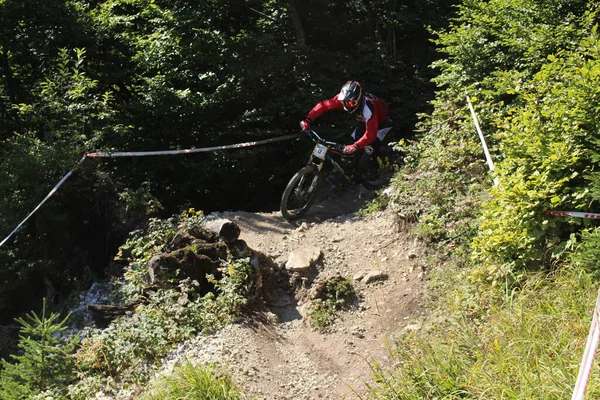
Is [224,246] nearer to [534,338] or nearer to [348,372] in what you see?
[348,372]

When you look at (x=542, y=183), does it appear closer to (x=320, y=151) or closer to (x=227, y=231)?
(x=227, y=231)

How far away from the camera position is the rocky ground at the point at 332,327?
532 cm

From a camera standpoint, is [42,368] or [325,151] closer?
[42,368]

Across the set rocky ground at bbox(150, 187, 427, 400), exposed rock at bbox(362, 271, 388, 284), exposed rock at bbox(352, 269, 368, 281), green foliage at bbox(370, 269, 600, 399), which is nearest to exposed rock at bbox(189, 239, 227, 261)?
rocky ground at bbox(150, 187, 427, 400)

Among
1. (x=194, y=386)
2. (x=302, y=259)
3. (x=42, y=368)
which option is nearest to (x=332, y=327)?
(x=302, y=259)

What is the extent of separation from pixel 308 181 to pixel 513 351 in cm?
502

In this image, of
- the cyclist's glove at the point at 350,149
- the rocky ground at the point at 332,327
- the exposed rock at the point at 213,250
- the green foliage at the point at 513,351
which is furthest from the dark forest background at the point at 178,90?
the green foliage at the point at 513,351

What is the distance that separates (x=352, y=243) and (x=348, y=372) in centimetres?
245

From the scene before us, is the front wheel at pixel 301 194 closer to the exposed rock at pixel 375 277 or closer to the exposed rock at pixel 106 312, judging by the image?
the exposed rock at pixel 375 277

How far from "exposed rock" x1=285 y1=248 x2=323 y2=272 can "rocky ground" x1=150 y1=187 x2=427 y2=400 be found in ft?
0.22

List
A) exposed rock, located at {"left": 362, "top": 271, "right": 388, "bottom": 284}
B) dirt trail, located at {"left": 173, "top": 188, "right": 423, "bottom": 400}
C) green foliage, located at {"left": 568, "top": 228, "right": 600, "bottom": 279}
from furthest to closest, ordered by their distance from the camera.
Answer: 1. exposed rock, located at {"left": 362, "top": 271, "right": 388, "bottom": 284}
2. dirt trail, located at {"left": 173, "top": 188, "right": 423, "bottom": 400}
3. green foliage, located at {"left": 568, "top": 228, "right": 600, "bottom": 279}

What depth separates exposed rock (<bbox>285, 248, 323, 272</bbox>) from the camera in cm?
708

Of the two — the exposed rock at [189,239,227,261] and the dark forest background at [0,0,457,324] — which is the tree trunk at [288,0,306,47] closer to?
the dark forest background at [0,0,457,324]

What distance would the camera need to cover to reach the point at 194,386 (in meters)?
4.62
